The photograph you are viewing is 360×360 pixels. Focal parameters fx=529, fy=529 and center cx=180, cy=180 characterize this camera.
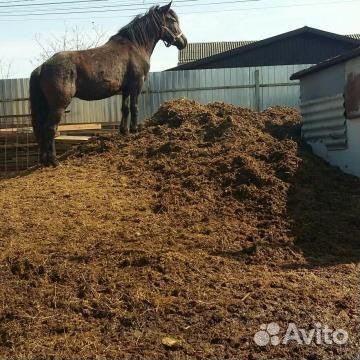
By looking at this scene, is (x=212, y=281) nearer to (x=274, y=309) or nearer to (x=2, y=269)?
(x=274, y=309)

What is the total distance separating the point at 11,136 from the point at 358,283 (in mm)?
9609

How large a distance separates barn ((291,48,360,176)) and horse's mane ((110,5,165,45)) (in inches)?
127

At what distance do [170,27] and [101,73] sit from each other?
213 cm

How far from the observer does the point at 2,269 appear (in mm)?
5000

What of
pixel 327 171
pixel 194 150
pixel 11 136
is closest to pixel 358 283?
pixel 327 171

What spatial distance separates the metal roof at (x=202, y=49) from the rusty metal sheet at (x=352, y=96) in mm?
28169

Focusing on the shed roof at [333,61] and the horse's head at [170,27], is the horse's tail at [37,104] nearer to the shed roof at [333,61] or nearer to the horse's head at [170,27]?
the horse's head at [170,27]

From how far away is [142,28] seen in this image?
10.6 meters

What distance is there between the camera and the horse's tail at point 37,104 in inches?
363

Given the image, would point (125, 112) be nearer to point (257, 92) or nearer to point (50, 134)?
point (50, 134)

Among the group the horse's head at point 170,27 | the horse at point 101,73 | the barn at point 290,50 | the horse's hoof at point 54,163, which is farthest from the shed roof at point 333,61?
the barn at point 290,50

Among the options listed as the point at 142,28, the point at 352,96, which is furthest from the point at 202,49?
the point at 352,96

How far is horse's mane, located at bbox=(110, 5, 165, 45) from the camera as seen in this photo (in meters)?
10.5

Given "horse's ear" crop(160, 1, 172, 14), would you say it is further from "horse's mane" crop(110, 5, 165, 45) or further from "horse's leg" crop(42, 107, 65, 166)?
"horse's leg" crop(42, 107, 65, 166)
